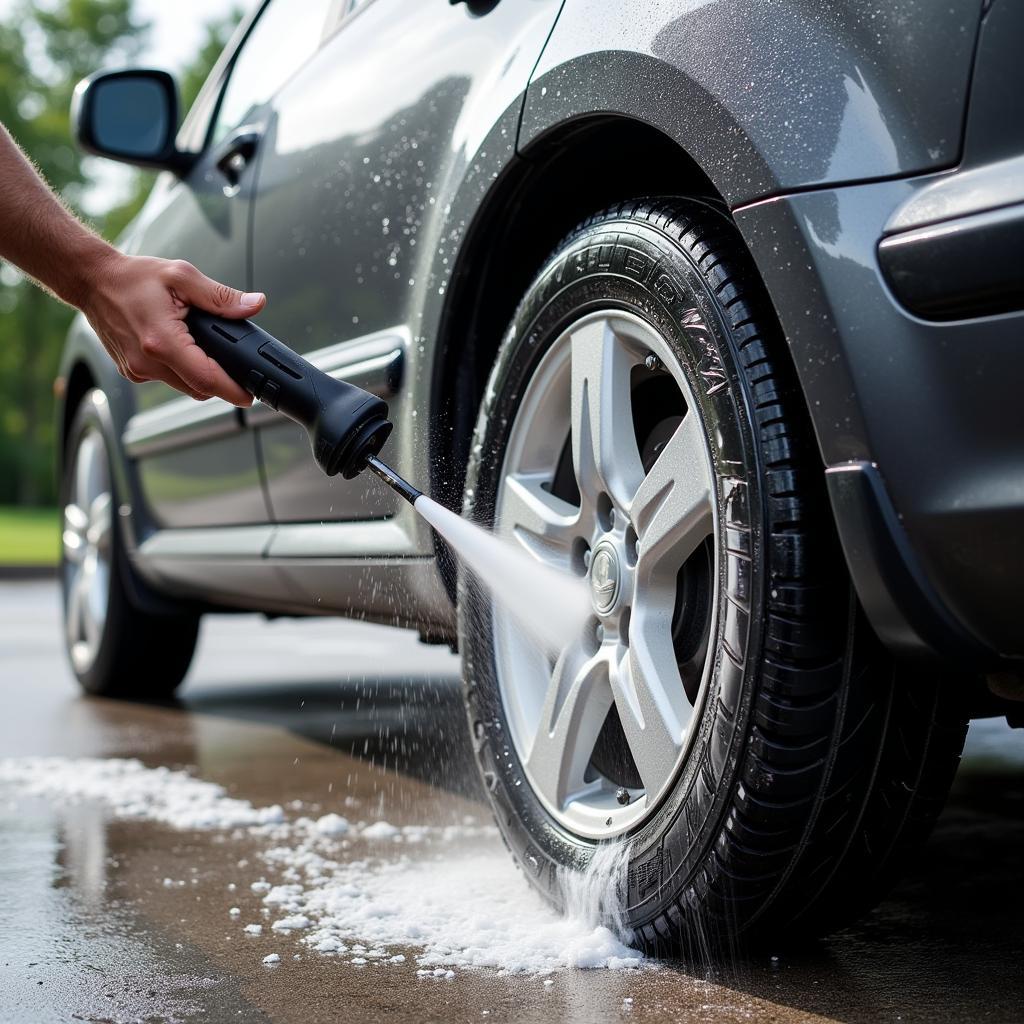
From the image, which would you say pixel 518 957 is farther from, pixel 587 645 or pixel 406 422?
pixel 406 422

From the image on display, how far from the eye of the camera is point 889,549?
142 cm

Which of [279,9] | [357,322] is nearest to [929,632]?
[357,322]

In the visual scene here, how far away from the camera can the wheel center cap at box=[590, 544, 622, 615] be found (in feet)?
6.07

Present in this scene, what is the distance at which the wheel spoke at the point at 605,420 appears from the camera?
6.21ft

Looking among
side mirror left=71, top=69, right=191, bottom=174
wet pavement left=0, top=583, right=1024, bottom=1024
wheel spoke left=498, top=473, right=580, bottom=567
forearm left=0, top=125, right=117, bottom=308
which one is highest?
side mirror left=71, top=69, right=191, bottom=174

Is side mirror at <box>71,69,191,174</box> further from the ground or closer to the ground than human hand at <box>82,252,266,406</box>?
further from the ground

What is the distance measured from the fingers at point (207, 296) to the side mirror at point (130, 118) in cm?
190

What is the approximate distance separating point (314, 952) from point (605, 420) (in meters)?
0.80

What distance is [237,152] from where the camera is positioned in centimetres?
320

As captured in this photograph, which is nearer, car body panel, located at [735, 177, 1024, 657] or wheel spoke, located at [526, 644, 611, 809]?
car body panel, located at [735, 177, 1024, 657]

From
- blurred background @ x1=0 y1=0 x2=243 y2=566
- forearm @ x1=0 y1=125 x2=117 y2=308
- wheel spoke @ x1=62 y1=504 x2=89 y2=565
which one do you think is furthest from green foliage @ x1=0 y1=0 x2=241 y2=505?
forearm @ x1=0 y1=125 x2=117 y2=308

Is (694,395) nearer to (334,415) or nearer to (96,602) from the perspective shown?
(334,415)

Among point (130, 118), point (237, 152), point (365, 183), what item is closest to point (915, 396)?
point (365, 183)

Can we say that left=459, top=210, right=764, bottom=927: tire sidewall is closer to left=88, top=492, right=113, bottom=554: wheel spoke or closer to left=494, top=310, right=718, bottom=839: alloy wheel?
left=494, top=310, right=718, bottom=839: alloy wheel
